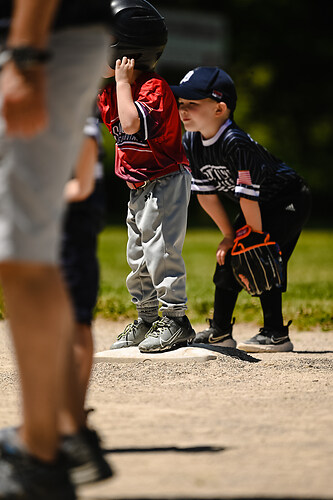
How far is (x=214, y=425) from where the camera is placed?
2.87 meters

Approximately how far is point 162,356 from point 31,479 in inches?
82.4

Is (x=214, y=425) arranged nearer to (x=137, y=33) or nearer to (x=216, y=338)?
(x=216, y=338)

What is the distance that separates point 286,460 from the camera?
7.98 feet

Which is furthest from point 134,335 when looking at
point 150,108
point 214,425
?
point 214,425

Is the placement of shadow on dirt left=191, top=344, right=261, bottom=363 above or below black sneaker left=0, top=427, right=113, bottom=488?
below

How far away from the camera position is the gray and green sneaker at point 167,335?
13.6 feet

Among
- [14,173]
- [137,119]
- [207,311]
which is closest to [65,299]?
[14,173]

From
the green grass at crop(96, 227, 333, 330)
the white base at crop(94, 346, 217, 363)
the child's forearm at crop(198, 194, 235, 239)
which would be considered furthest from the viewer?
the green grass at crop(96, 227, 333, 330)

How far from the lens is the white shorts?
78.3 inches

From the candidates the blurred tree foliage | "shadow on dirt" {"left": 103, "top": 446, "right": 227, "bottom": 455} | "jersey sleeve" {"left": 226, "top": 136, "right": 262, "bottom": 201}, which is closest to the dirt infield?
"shadow on dirt" {"left": 103, "top": 446, "right": 227, "bottom": 455}

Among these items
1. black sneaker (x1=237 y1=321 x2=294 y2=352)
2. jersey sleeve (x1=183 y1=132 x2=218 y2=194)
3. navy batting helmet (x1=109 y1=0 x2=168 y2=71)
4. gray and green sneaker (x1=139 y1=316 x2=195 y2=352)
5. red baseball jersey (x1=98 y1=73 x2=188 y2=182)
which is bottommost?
black sneaker (x1=237 y1=321 x2=294 y2=352)

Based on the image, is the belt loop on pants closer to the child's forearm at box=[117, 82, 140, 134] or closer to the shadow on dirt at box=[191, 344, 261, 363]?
the child's forearm at box=[117, 82, 140, 134]

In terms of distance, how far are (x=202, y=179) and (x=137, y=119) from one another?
2.60 ft

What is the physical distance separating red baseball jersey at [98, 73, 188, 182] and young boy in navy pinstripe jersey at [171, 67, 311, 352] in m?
0.29
